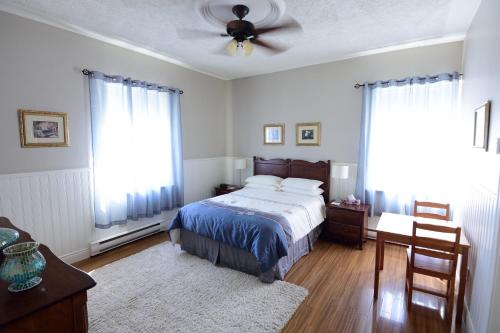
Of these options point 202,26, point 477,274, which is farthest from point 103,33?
point 477,274

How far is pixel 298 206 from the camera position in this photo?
11.0ft

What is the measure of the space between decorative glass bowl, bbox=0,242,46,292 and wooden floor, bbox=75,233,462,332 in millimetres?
1813

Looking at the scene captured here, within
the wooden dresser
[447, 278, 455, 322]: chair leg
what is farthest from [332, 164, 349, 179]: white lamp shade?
the wooden dresser

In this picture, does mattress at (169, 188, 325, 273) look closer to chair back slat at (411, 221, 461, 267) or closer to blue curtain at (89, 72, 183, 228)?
blue curtain at (89, 72, 183, 228)

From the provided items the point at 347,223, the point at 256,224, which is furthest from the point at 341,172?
the point at 256,224

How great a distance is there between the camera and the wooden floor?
2.10 meters

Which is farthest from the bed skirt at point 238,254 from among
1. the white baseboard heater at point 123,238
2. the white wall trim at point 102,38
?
the white wall trim at point 102,38

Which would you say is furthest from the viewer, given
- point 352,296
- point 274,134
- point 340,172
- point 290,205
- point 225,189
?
point 225,189

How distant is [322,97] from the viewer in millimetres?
4184

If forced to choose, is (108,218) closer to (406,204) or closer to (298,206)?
(298,206)

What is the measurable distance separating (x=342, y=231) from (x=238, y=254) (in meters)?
1.68

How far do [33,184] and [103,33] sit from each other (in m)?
1.98

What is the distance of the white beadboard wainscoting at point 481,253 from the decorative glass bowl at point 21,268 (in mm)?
2515

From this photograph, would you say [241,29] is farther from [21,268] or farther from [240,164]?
[240,164]
